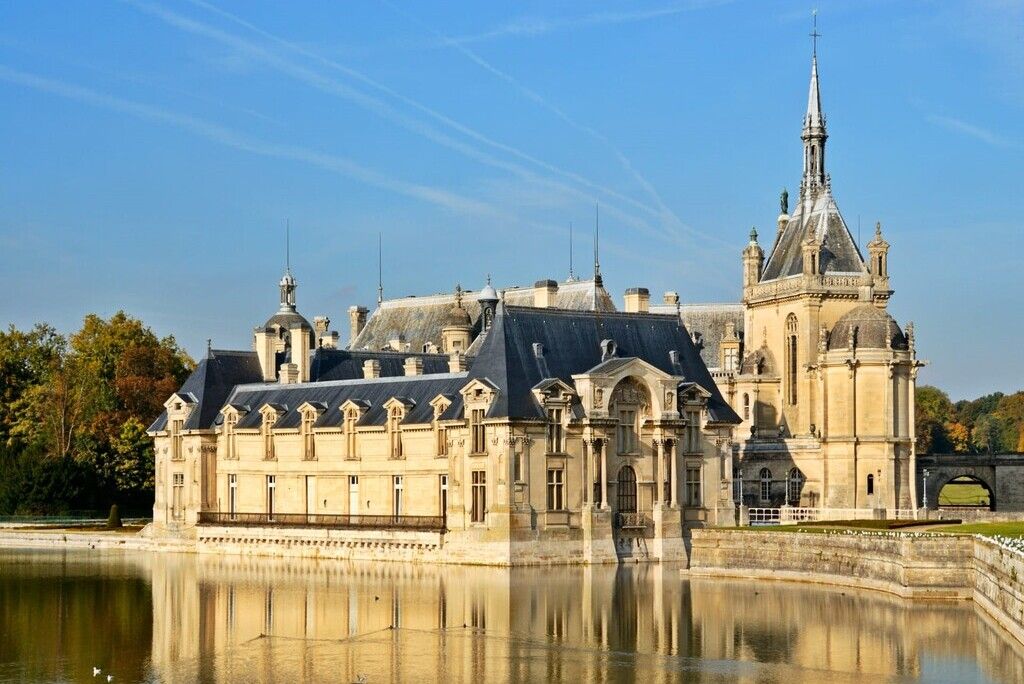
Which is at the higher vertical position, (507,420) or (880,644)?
(507,420)

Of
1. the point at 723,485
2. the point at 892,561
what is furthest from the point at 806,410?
the point at 892,561

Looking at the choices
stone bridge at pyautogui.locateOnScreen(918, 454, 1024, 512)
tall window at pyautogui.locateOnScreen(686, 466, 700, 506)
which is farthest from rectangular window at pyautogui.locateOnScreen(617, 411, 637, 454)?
stone bridge at pyautogui.locateOnScreen(918, 454, 1024, 512)

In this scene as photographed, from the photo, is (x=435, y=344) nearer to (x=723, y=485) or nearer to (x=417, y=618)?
(x=723, y=485)

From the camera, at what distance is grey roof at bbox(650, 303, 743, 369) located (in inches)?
4226

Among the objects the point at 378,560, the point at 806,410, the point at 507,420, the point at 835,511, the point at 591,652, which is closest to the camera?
the point at 591,652

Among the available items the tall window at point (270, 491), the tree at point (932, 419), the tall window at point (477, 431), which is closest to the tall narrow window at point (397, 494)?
the tall window at point (477, 431)

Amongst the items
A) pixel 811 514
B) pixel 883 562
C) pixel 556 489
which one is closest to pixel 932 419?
pixel 811 514

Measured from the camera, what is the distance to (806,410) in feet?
310

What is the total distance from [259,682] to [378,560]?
31.2 meters

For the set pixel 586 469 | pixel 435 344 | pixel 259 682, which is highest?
pixel 435 344

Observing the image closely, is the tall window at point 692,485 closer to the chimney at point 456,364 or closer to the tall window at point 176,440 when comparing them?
the chimney at point 456,364

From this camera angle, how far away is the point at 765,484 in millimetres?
92562

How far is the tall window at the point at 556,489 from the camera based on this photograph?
69625 millimetres

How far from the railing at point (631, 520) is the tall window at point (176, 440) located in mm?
25259
